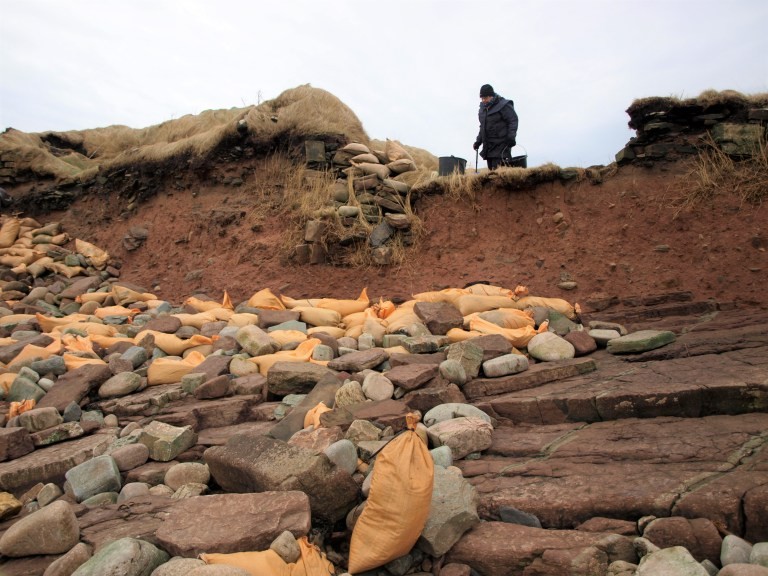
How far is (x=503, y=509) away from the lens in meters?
2.39

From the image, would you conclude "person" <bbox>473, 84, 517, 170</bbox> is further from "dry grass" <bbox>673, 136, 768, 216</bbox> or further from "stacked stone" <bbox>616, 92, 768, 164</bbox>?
"dry grass" <bbox>673, 136, 768, 216</bbox>

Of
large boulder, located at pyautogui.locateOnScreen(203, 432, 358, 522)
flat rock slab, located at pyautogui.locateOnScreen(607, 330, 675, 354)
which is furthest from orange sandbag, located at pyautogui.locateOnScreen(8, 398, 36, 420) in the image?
flat rock slab, located at pyautogui.locateOnScreen(607, 330, 675, 354)

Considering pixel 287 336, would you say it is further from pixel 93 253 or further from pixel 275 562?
pixel 93 253

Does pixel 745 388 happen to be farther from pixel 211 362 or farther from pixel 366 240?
pixel 366 240

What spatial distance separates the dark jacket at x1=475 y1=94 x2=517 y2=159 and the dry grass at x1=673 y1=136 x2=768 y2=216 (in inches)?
86.4

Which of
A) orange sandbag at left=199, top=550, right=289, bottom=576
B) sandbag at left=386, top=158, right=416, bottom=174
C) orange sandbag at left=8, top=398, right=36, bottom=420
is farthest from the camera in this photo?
sandbag at left=386, top=158, right=416, bottom=174

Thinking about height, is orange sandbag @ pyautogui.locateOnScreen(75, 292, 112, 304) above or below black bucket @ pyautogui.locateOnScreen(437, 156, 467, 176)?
below

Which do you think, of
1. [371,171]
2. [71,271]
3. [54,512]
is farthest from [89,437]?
[71,271]

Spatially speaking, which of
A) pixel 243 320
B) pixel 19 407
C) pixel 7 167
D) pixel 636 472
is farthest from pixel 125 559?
pixel 7 167

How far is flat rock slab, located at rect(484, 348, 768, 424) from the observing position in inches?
111

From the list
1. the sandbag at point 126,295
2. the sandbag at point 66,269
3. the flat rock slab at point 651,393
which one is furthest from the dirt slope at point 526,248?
the flat rock slab at point 651,393

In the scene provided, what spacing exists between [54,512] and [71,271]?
7.70m

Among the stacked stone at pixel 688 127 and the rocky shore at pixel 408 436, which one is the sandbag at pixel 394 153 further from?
the rocky shore at pixel 408 436

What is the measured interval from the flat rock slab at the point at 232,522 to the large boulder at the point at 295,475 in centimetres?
11
